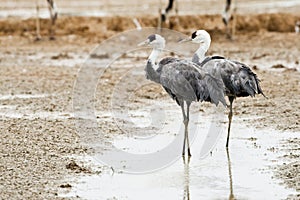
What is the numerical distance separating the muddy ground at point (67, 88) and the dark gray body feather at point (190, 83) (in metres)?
1.27

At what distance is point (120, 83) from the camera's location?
17922 mm

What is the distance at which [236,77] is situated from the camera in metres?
11.4

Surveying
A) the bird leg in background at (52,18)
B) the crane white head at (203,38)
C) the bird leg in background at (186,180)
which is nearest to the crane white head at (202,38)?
the crane white head at (203,38)

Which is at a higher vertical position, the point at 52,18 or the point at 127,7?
the point at 52,18

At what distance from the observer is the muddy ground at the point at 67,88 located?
32.5 ft

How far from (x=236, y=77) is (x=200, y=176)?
7.04 feet

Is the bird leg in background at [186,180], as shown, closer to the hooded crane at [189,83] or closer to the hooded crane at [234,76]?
the hooded crane at [189,83]

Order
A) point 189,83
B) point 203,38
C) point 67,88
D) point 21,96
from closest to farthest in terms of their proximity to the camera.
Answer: point 189,83 → point 203,38 → point 21,96 → point 67,88

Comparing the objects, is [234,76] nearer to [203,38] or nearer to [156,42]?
[203,38]

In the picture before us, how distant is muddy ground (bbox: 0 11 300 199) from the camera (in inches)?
390

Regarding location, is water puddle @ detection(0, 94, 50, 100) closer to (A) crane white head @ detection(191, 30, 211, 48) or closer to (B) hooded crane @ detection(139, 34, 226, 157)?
(A) crane white head @ detection(191, 30, 211, 48)

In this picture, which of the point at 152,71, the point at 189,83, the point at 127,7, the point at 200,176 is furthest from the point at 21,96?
the point at 127,7

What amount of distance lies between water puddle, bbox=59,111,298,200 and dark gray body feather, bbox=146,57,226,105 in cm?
81

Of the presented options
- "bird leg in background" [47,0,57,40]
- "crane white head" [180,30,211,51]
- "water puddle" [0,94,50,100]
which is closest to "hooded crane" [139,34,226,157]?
"crane white head" [180,30,211,51]
